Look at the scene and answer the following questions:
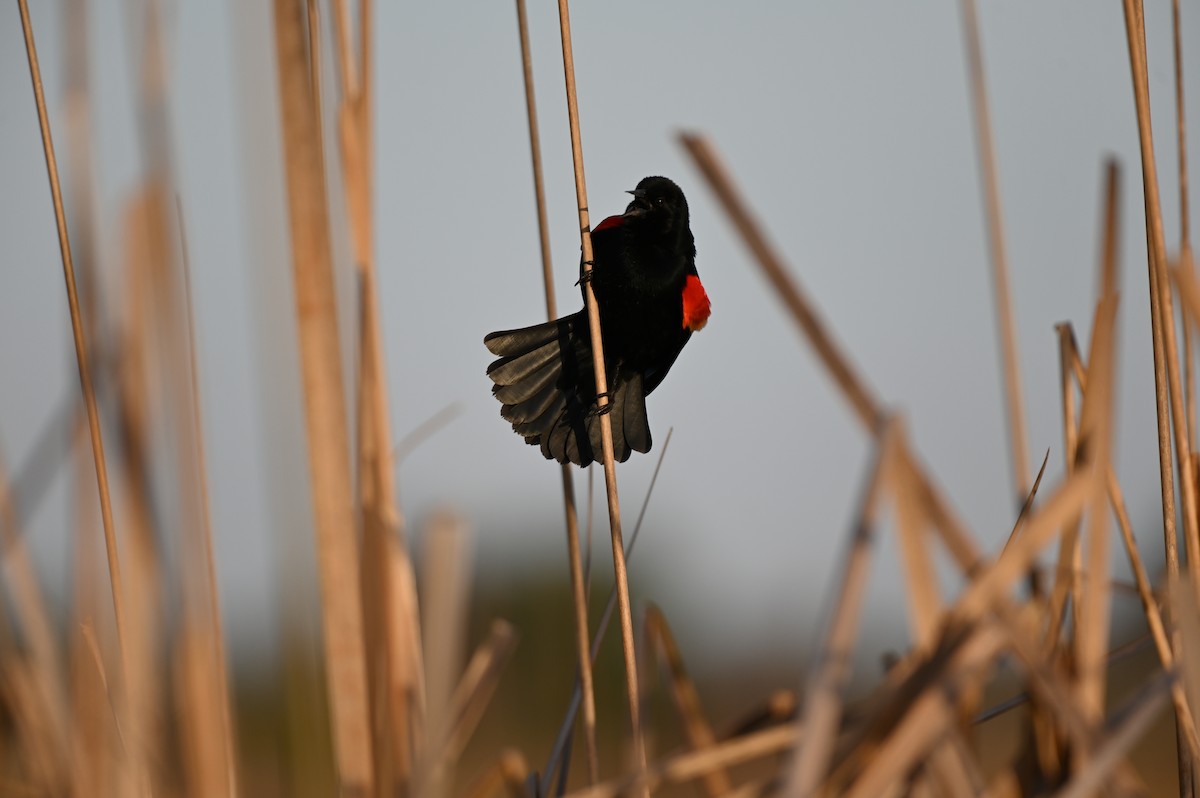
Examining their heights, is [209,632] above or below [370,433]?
below

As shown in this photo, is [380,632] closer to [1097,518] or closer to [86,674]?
[86,674]

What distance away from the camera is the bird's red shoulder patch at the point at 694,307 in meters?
2.98

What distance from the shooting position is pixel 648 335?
295 centimetres

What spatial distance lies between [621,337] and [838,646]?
212cm

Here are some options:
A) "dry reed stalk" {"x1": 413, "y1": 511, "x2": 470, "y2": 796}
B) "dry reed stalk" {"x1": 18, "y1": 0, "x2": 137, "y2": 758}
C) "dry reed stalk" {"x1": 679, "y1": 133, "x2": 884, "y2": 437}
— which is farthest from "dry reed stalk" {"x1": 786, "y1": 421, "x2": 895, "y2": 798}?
"dry reed stalk" {"x1": 18, "y1": 0, "x2": 137, "y2": 758}

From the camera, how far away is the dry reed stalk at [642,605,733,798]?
1.32m

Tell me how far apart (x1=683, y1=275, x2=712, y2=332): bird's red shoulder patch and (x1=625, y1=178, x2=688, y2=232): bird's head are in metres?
0.17

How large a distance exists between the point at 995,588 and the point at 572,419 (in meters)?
1.82

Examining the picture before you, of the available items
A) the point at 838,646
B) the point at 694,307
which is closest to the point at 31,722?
the point at 838,646

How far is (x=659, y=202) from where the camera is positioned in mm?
3018

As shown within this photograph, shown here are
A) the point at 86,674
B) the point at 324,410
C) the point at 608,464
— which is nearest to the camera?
the point at 324,410

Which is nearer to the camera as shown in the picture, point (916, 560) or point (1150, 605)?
point (916, 560)

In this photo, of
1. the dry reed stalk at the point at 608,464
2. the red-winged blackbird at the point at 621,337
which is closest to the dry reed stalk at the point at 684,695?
the dry reed stalk at the point at 608,464

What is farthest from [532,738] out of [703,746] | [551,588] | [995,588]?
[995,588]
